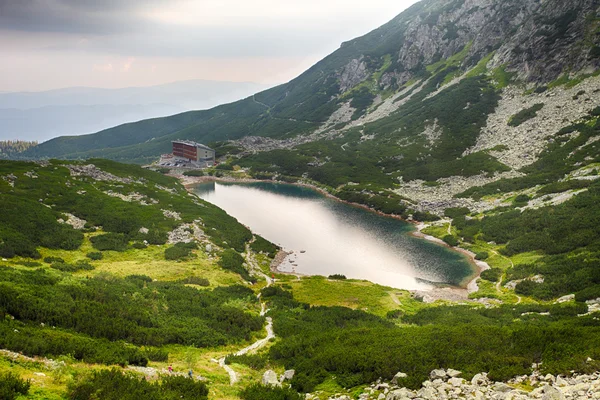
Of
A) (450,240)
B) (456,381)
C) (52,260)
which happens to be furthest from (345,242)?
(456,381)

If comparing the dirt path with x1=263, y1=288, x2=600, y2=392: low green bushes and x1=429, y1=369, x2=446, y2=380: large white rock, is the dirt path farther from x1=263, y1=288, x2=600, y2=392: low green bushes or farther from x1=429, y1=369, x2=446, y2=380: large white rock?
x1=429, y1=369, x2=446, y2=380: large white rock

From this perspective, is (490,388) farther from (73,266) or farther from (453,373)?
(73,266)

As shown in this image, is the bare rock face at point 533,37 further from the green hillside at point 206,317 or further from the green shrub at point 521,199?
the green hillside at point 206,317

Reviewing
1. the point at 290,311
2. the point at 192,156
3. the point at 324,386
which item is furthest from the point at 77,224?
the point at 192,156

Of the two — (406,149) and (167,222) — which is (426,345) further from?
(406,149)

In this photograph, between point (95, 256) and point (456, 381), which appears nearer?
point (456, 381)

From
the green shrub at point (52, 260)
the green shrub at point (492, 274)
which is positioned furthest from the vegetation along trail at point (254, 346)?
the green shrub at point (492, 274)

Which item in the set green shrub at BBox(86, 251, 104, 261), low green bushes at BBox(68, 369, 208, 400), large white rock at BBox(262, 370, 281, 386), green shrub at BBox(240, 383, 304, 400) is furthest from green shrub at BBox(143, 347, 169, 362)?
Result: green shrub at BBox(86, 251, 104, 261)
